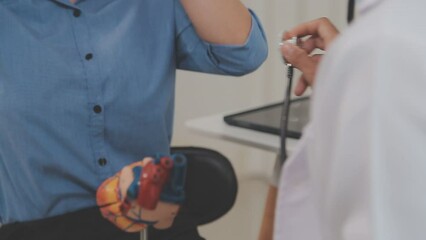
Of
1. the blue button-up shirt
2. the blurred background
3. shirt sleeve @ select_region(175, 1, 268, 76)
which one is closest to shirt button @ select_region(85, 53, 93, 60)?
the blue button-up shirt

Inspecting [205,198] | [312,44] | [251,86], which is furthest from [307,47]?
[251,86]

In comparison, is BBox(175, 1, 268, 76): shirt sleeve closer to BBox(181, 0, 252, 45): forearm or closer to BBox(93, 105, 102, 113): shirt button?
BBox(181, 0, 252, 45): forearm

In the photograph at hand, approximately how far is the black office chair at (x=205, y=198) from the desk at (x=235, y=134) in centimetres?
14

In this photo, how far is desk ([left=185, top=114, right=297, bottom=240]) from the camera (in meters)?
1.05

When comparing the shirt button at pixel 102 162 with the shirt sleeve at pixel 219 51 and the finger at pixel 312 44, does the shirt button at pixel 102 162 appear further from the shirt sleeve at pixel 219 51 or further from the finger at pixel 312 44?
the finger at pixel 312 44

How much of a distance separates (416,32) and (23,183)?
0.78 meters

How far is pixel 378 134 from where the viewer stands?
43 cm

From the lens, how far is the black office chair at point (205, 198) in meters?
1.01

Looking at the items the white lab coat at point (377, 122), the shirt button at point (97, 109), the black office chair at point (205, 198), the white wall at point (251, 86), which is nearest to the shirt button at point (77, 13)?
the shirt button at point (97, 109)

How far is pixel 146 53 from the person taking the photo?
101 cm

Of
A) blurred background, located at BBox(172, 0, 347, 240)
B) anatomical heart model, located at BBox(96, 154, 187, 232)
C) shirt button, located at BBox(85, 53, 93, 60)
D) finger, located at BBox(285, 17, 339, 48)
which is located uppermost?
finger, located at BBox(285, 17, 339, 48)

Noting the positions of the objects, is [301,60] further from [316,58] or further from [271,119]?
[271,119]

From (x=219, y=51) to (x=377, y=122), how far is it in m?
0.61

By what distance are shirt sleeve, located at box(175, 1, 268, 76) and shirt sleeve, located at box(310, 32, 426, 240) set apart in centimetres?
54
